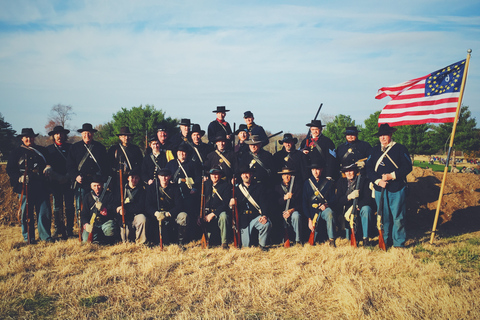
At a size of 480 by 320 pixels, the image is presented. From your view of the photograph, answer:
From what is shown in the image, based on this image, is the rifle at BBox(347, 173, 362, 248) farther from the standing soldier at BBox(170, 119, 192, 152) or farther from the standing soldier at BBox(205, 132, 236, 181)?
the standing soldier at BBox(170, 119, 192, 152)

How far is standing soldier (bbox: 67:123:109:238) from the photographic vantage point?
8164mm

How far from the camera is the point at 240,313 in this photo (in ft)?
15.1

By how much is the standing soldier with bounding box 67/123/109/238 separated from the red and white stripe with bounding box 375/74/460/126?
6841 mm

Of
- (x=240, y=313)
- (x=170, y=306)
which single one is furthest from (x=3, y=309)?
(x=240, y=313)

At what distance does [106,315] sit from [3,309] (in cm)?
147

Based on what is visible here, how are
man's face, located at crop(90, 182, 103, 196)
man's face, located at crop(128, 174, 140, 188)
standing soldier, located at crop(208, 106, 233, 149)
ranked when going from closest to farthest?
man's face, located at crop(90, 182, 103, 196) → man's face, located at crop(128, 174, 140, 188) → standing soldier, located at crop(208, 106, 233, 149)

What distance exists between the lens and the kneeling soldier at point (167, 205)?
306 inches

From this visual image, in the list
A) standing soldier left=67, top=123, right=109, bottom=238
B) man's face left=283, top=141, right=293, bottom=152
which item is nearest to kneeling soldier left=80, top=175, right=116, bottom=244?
standing soldier left=67, top=123, right=109, bottom=238

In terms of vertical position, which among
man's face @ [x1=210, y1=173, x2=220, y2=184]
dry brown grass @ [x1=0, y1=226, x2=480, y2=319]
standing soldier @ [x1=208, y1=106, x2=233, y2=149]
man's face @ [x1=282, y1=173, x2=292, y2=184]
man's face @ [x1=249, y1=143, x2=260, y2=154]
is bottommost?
dry brown grass @ [x1=0, y1=226, x2=480, y2=319]

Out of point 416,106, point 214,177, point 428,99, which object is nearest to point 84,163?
point 214,177

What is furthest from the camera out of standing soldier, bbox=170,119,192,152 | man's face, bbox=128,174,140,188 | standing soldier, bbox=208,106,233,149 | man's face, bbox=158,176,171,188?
standing soldier, bbox=208,106,233,149

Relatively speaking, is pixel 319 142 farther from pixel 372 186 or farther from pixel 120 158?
pixel 120 158

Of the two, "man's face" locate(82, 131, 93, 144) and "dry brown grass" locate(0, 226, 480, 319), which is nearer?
"dry brown grass" locate(0, 226, 480, 319)

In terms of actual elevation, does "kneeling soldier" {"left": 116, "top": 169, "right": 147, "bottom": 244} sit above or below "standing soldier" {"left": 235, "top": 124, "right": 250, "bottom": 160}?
below
